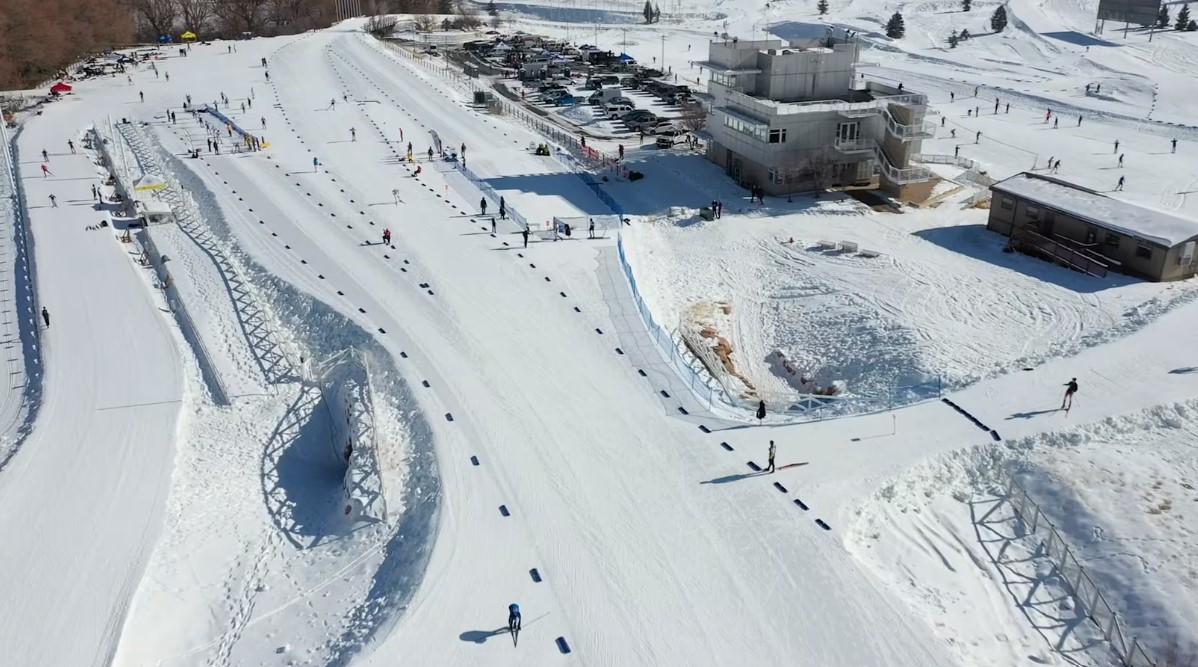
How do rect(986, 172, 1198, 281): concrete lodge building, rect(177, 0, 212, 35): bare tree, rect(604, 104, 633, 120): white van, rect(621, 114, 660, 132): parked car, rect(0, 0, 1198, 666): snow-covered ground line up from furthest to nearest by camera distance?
rect(177, 0, 212, 35): bare tree < rect(604, 104, 633, 120): white van < rect(621, 114, 660, 132): parked car < rect(986, 172, 1198, 281): concrete lodge building < rect(0, 0, 1198, 666): snow-covered ground

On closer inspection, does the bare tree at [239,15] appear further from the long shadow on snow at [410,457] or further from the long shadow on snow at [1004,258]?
the long shadow on snow at [1004,258]

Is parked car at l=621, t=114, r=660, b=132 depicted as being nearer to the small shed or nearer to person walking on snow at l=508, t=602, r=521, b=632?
the small shed

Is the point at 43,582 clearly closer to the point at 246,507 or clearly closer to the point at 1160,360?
the point at 246,507

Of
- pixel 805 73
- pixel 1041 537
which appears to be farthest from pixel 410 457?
pixel 805 73

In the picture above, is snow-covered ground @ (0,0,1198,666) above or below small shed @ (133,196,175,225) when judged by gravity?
below

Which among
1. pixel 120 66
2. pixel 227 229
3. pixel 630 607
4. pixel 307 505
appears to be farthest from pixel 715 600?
pixel 120 66

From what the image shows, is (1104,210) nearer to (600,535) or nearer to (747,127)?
(747,127)

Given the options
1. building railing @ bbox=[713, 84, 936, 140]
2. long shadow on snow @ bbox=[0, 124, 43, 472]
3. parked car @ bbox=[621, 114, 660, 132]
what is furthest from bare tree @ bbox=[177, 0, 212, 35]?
building railing @ bbox=[713, 84, 936, 140]
